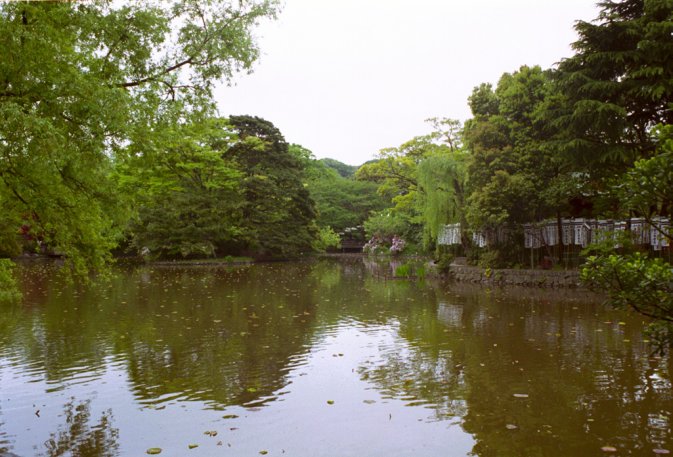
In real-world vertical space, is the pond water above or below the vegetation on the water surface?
below

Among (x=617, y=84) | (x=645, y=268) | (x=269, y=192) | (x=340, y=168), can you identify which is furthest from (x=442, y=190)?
(x=340, y=168)

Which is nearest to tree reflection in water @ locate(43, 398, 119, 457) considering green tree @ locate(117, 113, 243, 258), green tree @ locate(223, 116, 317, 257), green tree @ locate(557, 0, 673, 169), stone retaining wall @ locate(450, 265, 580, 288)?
green tree @ locate(557, 0, 673, 169)

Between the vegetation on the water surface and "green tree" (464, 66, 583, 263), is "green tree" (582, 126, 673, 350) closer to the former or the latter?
the vegetation on the water surface

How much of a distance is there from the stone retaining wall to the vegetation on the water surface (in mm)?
889

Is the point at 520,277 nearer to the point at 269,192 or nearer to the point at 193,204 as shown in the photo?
the point at 269,192

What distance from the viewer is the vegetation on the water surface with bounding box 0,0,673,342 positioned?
A: 4863mm

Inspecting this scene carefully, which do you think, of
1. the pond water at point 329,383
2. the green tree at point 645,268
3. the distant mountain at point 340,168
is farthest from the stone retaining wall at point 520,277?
the distant mountain at point 340,168

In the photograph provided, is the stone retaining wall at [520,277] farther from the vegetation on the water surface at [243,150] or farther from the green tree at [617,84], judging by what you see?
the green tree at [617,84]

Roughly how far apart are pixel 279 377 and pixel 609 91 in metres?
14.0

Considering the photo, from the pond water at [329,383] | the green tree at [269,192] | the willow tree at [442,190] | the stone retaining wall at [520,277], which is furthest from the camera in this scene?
the green tree at [269,192]

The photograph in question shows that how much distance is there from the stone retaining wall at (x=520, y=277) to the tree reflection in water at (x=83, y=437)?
15649 millimetres

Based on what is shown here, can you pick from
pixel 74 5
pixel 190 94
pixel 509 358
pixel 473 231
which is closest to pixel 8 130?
pixel 74 5

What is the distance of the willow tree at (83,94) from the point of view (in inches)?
189

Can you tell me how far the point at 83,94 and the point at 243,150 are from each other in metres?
32.2
